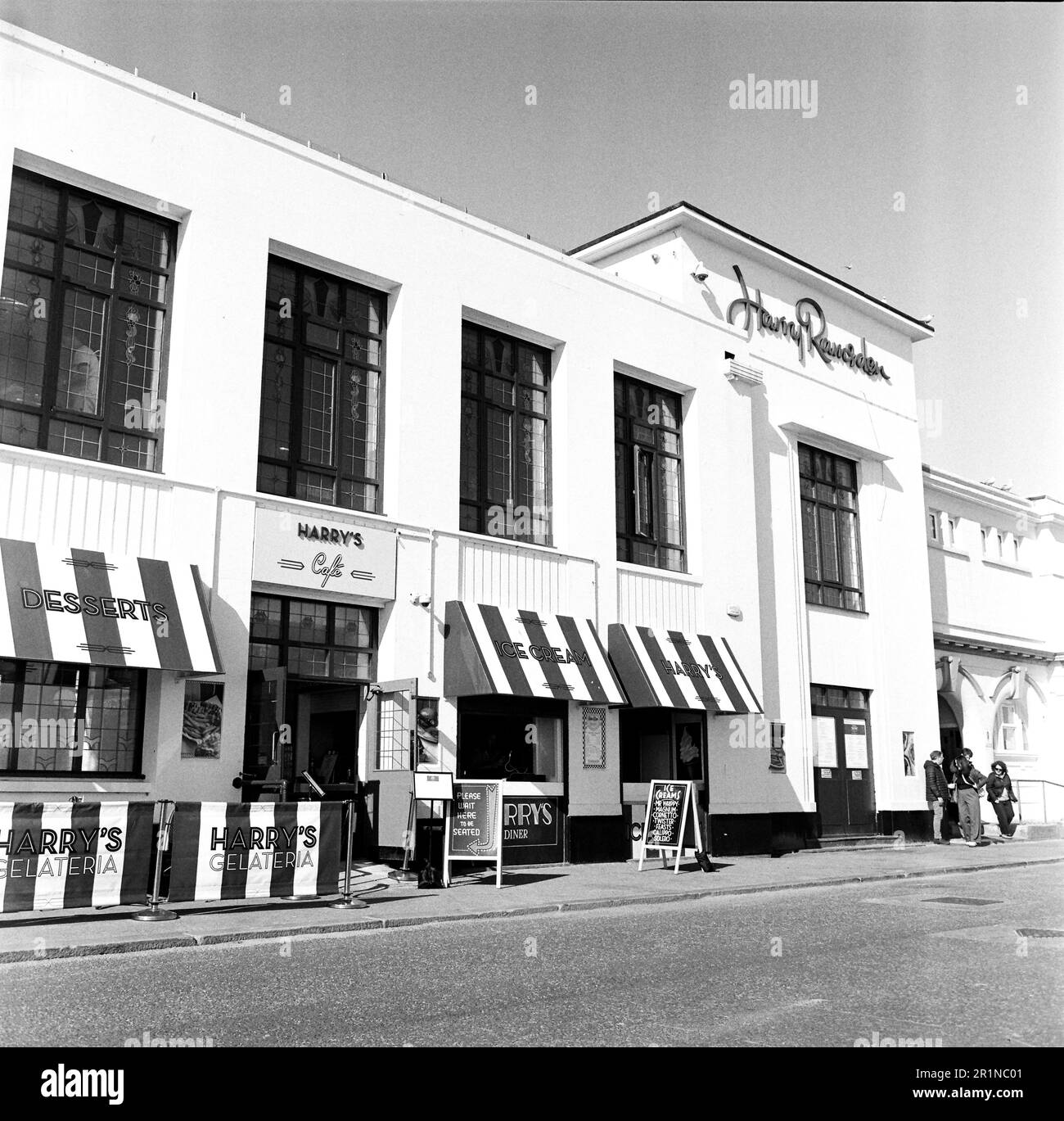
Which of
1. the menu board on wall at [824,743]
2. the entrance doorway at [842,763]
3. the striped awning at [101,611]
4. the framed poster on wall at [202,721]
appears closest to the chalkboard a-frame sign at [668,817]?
the framed poster on wall at [202,721]

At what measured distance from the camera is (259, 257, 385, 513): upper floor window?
16.4 m

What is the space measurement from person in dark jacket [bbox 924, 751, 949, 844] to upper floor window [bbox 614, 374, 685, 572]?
807 centimetres

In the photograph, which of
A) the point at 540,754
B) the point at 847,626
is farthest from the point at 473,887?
the point at 847,626

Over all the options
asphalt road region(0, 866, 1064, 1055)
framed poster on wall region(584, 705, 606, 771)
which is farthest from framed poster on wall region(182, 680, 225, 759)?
framed poster on wall region(584, 705, 606, 771)

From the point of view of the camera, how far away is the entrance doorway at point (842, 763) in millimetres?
23766

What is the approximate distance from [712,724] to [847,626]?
5817 millimetres

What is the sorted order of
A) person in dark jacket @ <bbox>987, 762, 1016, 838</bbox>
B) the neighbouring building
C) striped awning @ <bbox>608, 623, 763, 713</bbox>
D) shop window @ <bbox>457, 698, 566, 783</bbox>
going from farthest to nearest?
the neighbouring building, person in dark jacket @ <bbox>987, 762, 1016, 838</bbox>, striped awning @ <bbox>608, 623, 763, 713</bbox>, shop window @ <bbox>457, 698, 566, 783</bbox>

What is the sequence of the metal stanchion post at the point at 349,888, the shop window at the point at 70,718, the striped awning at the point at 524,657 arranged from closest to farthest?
the metal stanchion post at the point at 349,888 < the shop window at the point at 70,718 < the striped awning at the point at 524,657

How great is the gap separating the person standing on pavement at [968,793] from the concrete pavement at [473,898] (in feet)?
5.19

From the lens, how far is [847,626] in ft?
83.1

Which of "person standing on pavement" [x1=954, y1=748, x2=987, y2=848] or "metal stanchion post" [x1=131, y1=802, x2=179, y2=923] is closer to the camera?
"metal stanchion post" [x1=131, y1=802, x2=179, y2=923]

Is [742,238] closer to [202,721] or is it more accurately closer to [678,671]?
[678,671]

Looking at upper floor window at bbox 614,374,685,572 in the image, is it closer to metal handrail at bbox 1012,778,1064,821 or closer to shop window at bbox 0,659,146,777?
shop window at bbox 0,659,146,777

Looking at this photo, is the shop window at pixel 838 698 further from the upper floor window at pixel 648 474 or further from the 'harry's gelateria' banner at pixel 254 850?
the 'harry's gelateria' banner at pixel 254 850
